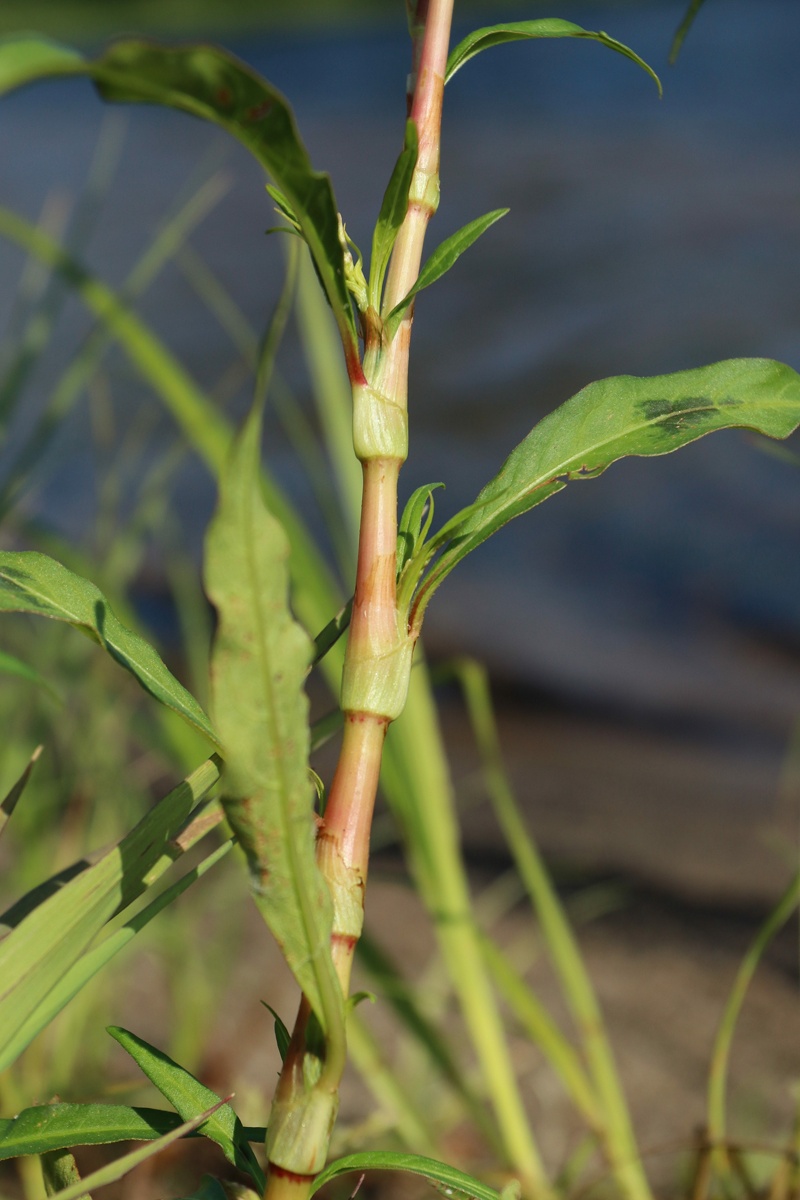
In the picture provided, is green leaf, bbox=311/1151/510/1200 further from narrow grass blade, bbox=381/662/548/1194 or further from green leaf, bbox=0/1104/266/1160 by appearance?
narrow grass blade, bbox=381/662/548/1194

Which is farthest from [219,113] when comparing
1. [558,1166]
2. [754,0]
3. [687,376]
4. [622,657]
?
[754,0]

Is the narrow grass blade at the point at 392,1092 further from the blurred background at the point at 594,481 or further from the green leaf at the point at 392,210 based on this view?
the green leaf at the point at 392,210

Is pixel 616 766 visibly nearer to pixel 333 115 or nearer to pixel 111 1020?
pixel 111 1020

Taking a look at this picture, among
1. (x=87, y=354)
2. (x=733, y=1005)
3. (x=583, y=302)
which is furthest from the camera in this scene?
(x=583, y=302)

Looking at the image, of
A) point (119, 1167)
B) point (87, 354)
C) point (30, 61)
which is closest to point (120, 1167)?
point (119, 1167)

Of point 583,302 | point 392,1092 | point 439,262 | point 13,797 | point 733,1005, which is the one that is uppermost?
point 583,302

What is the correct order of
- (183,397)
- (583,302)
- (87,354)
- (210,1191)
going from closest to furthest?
(210,1191) < (183,397) < (87,354) < (583,302)

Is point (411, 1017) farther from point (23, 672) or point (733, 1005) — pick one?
point (23, 672)
